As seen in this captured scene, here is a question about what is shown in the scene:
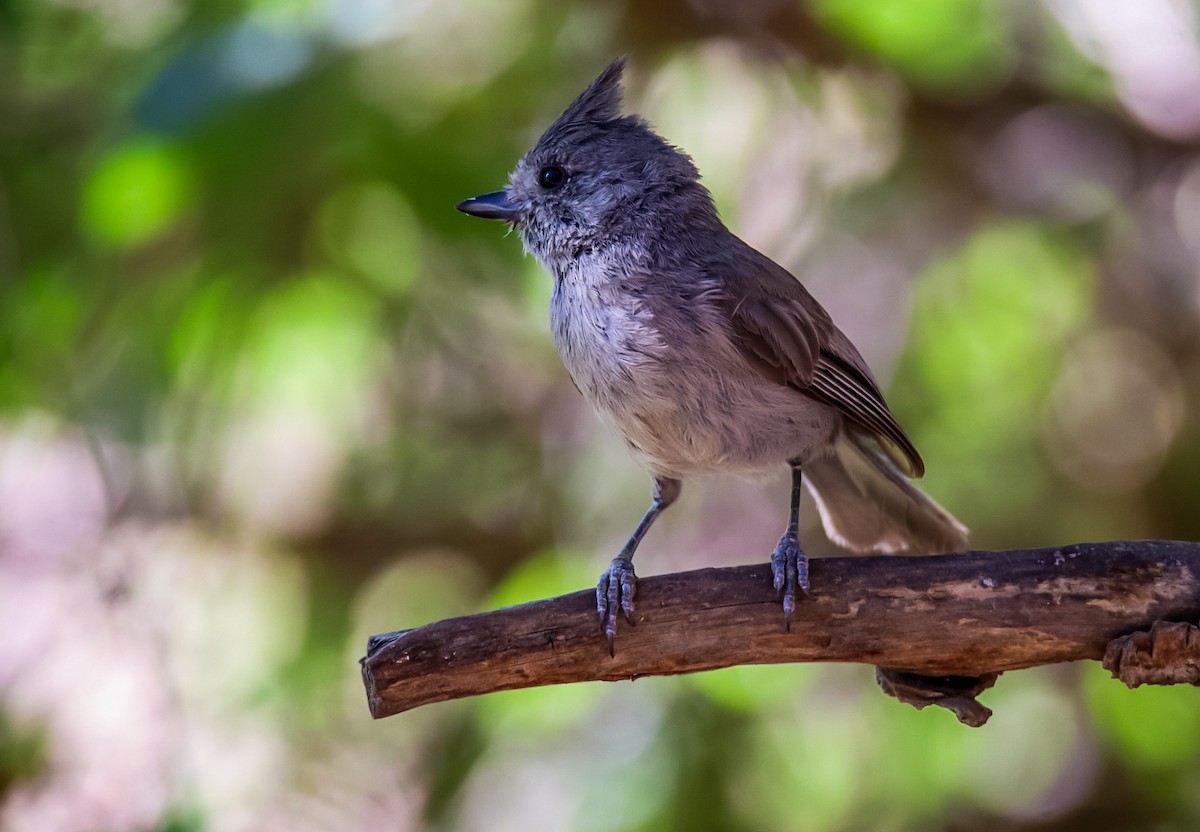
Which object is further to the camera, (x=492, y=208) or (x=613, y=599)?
(x=492, y=208)

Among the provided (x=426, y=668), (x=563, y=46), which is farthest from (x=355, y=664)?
(x=563, y=46)

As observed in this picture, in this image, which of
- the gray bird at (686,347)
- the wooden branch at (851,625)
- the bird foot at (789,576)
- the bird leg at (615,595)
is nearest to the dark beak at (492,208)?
the gray bird at (686,347)

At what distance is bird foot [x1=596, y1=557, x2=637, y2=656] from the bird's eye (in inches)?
45.3

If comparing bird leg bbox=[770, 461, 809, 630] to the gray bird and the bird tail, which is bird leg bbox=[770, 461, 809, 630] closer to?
the gray bird

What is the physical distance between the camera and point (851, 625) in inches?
98.4

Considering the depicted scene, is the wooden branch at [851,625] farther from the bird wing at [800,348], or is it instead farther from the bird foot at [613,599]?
the bird wing at [800,348]

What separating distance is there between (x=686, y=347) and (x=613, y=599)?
0.62 m

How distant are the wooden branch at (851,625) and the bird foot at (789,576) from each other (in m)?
0.02

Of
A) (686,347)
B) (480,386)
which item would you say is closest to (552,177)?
(686,347)

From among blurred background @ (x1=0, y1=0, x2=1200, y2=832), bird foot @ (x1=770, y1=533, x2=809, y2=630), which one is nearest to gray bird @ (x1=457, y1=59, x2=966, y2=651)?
bird foot @ (x1=770, y1=533, x2=809, y2=630)

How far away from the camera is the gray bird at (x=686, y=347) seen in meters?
2.71

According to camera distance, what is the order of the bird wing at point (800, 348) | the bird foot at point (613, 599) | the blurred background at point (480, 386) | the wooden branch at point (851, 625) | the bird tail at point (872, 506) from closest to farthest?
the wooden branch at point (851, 625), the bird foot at point (613, 599), the bird wing at point (800, 348), the bird tail at point (872, 506), the blurred background at point (480, 386)

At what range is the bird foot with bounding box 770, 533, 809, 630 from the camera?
2.52 meters

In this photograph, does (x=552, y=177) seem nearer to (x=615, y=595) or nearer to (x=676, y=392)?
(x=676, y=392)
